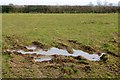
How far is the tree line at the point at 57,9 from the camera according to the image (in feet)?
106

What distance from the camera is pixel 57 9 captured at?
110 feet

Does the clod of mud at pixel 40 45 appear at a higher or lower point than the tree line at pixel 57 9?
lower

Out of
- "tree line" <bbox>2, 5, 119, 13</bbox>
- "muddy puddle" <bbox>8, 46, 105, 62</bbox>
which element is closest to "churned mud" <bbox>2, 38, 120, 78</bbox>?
"muddy puddle" <bbox>8, 46, 105, 62</bbox>

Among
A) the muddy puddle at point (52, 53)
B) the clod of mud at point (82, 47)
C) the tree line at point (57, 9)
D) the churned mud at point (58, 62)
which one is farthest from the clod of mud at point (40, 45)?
the tree line at point (57, 9)

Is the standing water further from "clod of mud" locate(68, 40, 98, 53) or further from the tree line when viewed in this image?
the tree line

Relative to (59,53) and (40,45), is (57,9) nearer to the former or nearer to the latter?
(40,45)

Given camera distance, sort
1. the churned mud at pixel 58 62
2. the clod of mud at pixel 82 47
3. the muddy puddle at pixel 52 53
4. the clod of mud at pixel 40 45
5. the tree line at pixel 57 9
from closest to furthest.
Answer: the churned mud at pixel 58 62
the muddy puddle at pixel 52 53
the clod of mud at pixel 82 47
the clod of mud at pixel 40 45
the tree line at pixel 57 9

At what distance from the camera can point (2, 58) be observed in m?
7.89

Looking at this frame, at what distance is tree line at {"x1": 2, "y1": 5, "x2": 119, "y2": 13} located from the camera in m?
32.4

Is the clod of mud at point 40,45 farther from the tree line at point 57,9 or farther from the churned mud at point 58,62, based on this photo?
the tree line at point 57,9

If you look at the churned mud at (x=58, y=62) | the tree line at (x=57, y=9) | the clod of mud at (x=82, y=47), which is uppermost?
the tree line at (x=57, y=9)

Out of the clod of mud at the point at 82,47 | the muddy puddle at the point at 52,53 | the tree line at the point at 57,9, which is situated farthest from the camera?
the tree line at the point at 57,9

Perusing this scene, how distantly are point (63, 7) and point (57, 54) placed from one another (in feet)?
82.7

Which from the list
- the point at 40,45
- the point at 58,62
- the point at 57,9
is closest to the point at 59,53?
the point at 58,62
